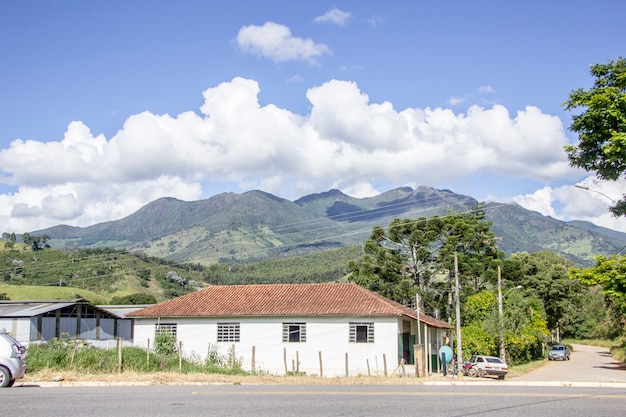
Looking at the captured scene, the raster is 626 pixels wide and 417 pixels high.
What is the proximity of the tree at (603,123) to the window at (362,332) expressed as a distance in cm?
1527

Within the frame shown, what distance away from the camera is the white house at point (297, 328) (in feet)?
128

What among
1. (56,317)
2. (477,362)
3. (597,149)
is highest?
(597,149)

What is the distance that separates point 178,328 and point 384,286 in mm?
27177

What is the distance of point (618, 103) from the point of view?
3381cm

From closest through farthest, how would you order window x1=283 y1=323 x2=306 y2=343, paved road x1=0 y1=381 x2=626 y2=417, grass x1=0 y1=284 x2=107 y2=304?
paved road x1=0 y1=381 x2=626 y2=417
window x1=283 y1=323 x2=306 y2=343
grass x1=0 y1=284 x2=107 y2=304

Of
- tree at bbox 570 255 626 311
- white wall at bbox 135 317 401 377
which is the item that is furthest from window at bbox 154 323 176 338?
tree at bbox 570 255 626 311

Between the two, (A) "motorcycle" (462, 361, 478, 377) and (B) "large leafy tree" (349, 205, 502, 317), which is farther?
(B) "large leafy tree" (349, 205, 502, 317)

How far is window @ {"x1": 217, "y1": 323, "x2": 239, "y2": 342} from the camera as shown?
42.2 metres

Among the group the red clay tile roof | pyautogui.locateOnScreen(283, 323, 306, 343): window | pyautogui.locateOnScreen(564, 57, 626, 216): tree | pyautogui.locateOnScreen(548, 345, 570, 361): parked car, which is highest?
pyautogui.locateOnScreen(564, 57, 626, 216): tree

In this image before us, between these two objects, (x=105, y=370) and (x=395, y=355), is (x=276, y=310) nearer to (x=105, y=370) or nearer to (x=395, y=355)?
(x=395, y=355)

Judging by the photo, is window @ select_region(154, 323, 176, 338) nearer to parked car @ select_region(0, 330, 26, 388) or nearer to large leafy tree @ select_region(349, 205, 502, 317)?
parked car @ select_region(0, 330, 26, 388)

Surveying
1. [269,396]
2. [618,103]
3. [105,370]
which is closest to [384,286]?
[618,103]

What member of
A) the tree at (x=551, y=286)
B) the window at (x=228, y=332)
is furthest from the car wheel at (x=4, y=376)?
the tree at (x=551, y=286)

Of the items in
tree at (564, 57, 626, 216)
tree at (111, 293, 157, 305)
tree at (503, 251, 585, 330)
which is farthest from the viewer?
tree at (111, 293, 157, 305)
